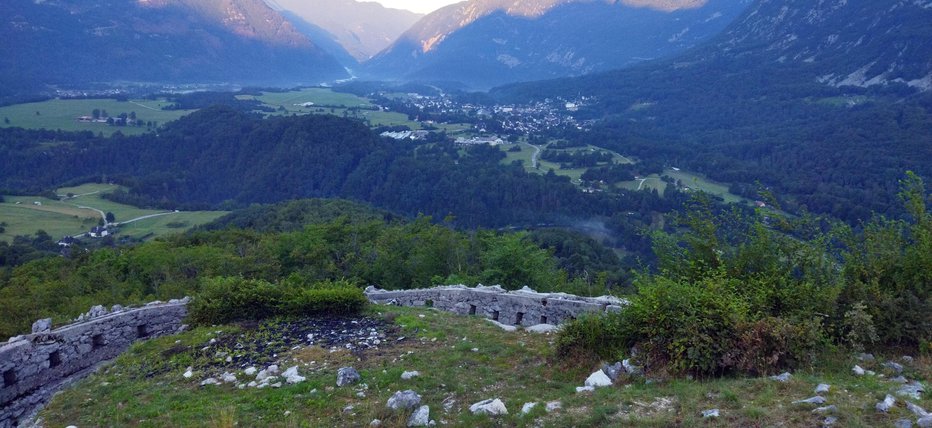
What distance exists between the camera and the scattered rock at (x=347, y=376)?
10047 millimetres

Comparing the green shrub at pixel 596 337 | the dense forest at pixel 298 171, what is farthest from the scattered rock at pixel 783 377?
the dense forest at pixel 298 171

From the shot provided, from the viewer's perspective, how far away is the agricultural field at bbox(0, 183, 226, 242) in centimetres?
6688

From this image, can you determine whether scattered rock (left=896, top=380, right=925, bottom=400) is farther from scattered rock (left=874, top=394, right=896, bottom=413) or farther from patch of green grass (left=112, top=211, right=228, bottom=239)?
patch of green grass (left=112, top=211, right=228, bottom=239)

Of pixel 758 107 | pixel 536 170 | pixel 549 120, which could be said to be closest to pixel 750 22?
pixel 758 107

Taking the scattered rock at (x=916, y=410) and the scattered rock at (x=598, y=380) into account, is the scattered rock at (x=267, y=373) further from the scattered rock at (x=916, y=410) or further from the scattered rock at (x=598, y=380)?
the scattered rock at (x=916, y=410)

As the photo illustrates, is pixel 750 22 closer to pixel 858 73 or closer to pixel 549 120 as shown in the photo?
pixel 858 73

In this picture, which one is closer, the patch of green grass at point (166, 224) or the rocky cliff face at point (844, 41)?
the patch of green grass at point (166, 224)

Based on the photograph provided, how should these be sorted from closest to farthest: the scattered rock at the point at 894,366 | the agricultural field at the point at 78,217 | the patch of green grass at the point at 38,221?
the scattered rock at the point at 894,366 → the patch of green grass at the point at 38,221 → the agricultural field at the point at 78,217

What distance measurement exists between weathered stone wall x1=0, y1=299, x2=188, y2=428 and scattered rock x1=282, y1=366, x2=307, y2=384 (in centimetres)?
658

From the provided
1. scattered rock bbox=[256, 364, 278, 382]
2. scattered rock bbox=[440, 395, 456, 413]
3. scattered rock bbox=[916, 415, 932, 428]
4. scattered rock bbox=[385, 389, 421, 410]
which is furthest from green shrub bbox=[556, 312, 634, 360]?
scattered rock bbox=[256, 364, 278, 382]

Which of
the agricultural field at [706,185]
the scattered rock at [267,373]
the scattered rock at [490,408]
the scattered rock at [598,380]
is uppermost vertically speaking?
the scattered rock at [598,380]

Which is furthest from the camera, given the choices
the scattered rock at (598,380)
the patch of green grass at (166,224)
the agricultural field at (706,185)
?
the agricultural field at (706,185)

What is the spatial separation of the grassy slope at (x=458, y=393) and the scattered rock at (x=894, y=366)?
0.13m

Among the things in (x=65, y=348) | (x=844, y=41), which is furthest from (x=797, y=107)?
(x=65, y=348)
